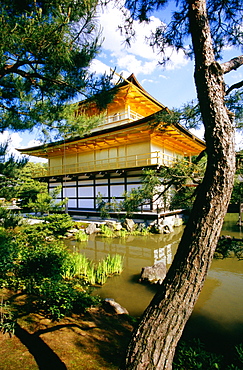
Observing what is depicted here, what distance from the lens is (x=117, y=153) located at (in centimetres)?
1375

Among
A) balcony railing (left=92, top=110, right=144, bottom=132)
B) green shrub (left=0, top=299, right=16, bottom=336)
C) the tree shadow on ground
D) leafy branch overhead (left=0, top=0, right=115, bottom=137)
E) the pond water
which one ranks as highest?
balcony railing (left=92, top=110, right=144, bottom=132)

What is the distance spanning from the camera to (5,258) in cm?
364

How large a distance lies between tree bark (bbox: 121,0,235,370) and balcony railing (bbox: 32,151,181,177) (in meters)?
9.09

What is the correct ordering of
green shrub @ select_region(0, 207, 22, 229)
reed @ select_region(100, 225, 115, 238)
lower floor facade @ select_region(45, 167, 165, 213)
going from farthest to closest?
lower floor facade @ select_region(45, 167, 165, 213) → reed @ select_region(100, 225, 115, 238) → green shrub @ select_region(0, 207, 22, 229)

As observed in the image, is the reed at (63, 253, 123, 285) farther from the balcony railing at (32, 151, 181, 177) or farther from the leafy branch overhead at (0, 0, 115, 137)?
the balcony railing at (32, 151, 181, 177)

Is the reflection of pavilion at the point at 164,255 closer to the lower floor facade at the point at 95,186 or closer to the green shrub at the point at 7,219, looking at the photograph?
the lower floor facade at the point at 95,186

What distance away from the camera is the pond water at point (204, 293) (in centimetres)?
327

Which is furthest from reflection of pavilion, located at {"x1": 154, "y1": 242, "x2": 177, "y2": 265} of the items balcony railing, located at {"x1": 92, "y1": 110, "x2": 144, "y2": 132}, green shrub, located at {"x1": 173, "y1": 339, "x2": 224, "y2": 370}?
balcony railing, located at {"x1": 92, "y1": 110, "x2": 144, "y2": 132}

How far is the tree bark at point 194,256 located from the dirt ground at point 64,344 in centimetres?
85

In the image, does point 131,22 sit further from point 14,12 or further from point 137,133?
point 137,133

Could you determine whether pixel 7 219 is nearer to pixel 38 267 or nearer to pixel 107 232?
pixel 38 267

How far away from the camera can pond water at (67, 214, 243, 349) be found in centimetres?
327

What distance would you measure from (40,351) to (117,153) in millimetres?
12177

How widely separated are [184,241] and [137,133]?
11.0 metres
